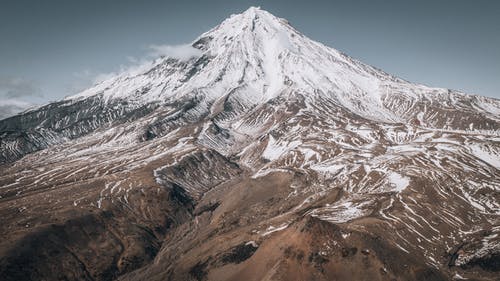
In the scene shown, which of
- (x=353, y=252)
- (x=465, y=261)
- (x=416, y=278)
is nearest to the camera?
(x=416, y=278)

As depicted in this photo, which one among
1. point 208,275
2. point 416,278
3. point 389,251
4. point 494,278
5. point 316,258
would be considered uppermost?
point 208,275

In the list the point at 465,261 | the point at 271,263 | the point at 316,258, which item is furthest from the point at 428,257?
the point at 271,263

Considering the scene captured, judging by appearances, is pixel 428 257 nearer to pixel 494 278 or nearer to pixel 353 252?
pixel 494 278

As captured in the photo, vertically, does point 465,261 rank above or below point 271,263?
below

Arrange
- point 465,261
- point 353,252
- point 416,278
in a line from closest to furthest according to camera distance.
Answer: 1. point 416,278
2. point 353,252
3. point 465,261

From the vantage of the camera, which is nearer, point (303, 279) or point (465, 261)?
point (303, 279)

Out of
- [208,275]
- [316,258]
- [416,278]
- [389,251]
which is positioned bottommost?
[416,278]

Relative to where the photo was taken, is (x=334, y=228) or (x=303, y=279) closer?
(x=303, y=279)

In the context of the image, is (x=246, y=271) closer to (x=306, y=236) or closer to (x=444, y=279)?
(x=306, y=236)

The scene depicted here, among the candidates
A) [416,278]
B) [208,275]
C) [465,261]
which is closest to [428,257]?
[465,261]
